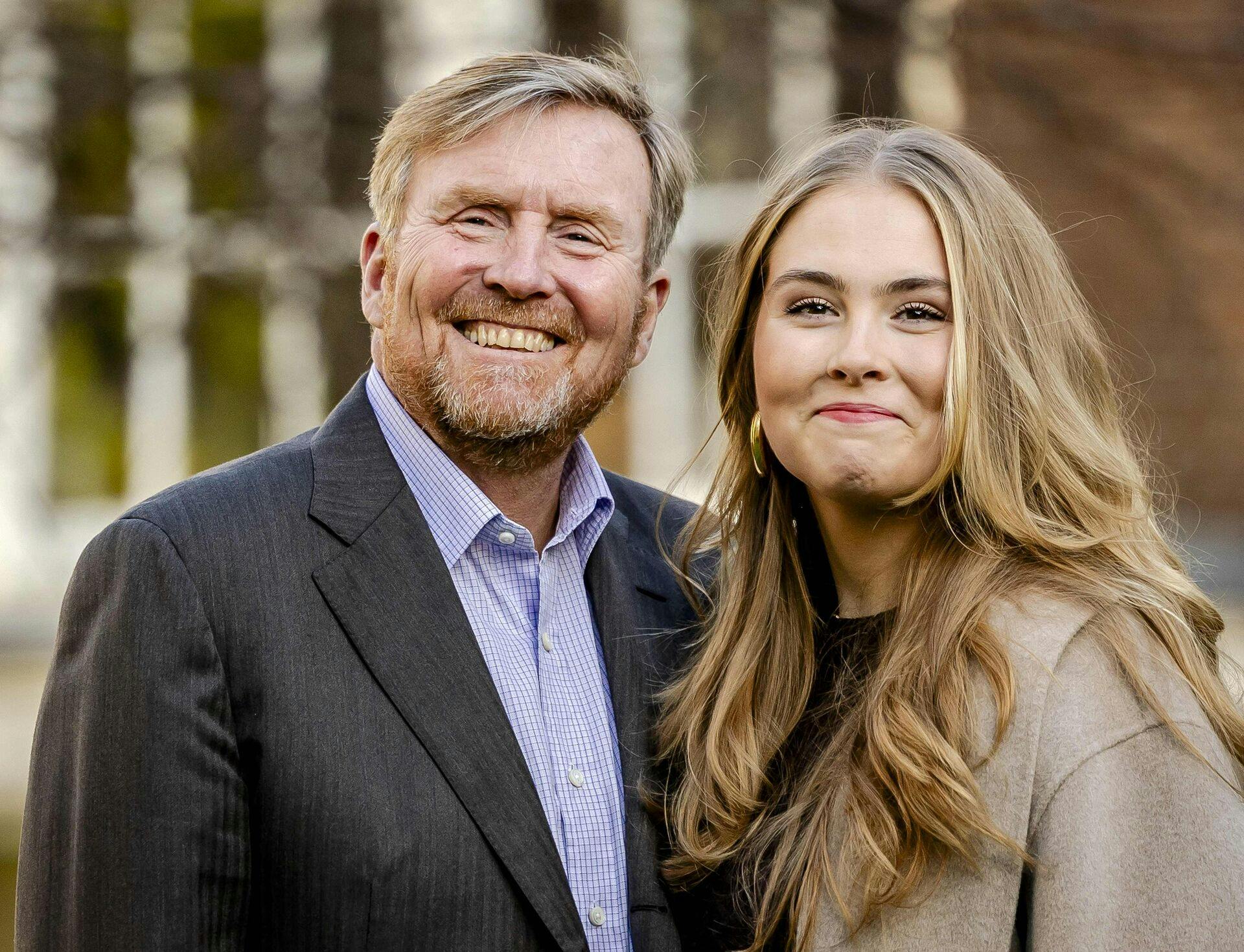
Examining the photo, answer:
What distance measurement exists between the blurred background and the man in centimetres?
228

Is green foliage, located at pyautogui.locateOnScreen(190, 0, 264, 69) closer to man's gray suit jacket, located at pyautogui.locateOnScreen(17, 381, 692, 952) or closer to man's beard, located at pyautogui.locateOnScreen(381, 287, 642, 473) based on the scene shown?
man's beard, located at pyautogui.locateOnScreen(381, 287, 642, 473)

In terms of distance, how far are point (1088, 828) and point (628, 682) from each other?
79 cm

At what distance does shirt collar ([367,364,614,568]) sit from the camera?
2203 mm

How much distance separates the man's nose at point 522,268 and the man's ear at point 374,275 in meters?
0.25

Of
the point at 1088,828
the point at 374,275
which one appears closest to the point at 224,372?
the point at 374,275

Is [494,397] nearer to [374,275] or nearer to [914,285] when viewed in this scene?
[374,275]

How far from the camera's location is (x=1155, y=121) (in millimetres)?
4430

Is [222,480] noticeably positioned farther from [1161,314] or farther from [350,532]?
[1161,314]

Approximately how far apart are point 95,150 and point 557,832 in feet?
13.8

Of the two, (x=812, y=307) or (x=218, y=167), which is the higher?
(x=218, y=167)

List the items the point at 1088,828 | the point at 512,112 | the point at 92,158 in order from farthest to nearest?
the point at 92,158
the point at 512,112
the point at 1088,828

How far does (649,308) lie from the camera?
2.58m

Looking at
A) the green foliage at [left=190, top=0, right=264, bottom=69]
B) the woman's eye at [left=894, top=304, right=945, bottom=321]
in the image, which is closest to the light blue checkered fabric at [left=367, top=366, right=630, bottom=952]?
the woman's eye at [left=894, top=304, right=945, bottom=321]

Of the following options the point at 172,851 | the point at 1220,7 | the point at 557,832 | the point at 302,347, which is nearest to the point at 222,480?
the point at 172,851
